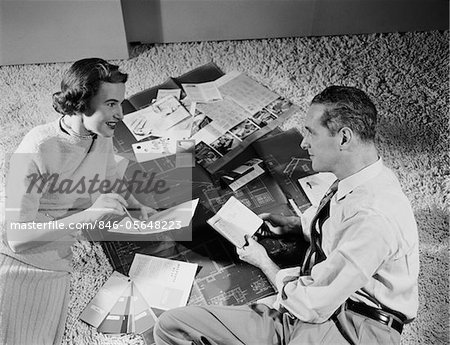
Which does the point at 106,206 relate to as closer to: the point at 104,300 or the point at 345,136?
the point at 104,300

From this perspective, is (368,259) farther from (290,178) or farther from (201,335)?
(290,178)

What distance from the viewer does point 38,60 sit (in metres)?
3.10

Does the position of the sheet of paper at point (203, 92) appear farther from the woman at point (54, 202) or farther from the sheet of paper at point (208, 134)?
the woman at point (54, 202)

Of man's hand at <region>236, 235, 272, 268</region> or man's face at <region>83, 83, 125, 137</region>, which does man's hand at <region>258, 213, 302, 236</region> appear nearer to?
man's hand at <region>236, 235, 272, 268</region>

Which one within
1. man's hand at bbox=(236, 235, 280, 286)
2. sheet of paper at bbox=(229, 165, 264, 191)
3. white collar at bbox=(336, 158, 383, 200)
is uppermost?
white collar at bbox=(336, 158, 383, 200)

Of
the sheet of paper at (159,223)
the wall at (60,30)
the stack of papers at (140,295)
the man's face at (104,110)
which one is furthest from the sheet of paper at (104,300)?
the wall at (60,30)

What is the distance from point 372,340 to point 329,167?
0.55m

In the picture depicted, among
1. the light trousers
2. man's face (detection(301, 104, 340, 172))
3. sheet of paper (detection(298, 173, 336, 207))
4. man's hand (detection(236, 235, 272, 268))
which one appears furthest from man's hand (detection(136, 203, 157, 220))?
man's face (detection(301, 104, 340, 172))

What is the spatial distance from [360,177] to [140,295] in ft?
2.88

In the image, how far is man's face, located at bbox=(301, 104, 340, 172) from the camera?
2059mm

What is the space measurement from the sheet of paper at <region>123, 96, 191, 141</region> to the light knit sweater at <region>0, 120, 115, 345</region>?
37 cm

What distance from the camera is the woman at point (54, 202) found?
2248mm

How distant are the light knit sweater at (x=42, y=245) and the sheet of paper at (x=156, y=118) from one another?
0.37 metres

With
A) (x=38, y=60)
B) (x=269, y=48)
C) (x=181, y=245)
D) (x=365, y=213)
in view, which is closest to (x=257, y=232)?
(x=181, y=245)
